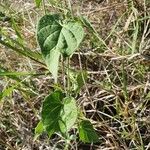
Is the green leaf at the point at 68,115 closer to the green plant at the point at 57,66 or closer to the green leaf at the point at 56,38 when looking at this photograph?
the green plant at the point at 57,66

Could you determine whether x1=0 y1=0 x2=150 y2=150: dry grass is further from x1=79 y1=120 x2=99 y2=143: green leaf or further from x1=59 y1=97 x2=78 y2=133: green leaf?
x1=59 y1=97 x2=78 y2=133: green leaf

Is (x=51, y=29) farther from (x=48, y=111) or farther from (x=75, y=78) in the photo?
(x=75, y=78)

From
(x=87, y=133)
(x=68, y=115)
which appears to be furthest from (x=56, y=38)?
(x=87, y=133)

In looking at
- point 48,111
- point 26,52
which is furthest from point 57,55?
point 26,52

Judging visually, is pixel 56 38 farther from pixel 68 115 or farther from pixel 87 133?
pixel 87 133

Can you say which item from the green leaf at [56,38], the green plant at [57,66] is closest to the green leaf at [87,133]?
the green plant at [57,66]
